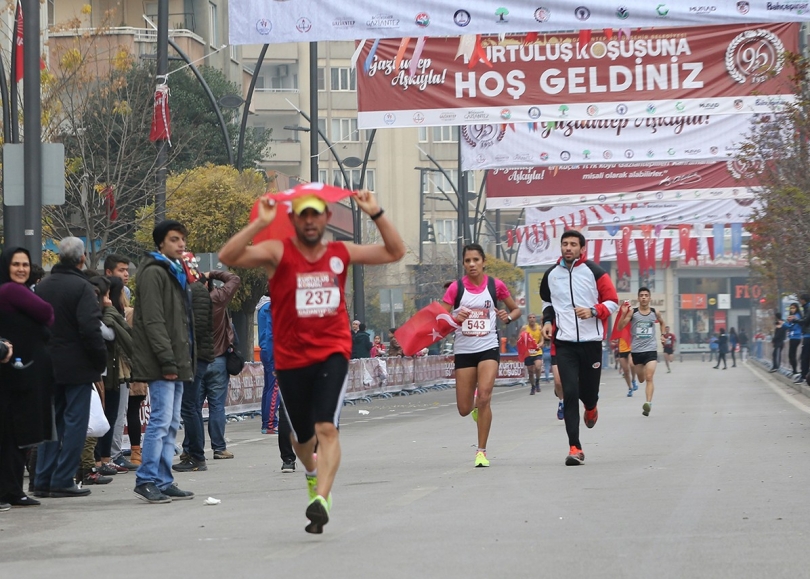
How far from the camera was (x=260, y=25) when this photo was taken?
18.5m

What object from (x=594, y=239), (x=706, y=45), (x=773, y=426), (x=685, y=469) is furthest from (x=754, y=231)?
(x=685, y=469)

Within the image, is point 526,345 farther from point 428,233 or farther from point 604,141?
point 428,233

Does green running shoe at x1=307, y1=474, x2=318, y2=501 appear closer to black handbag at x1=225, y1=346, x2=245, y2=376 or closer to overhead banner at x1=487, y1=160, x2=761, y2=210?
black handbag at x1=225, y1=346, x2=245, y2=376

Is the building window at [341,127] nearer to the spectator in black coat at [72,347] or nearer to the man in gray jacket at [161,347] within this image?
the spectator in black coat at [72,347]

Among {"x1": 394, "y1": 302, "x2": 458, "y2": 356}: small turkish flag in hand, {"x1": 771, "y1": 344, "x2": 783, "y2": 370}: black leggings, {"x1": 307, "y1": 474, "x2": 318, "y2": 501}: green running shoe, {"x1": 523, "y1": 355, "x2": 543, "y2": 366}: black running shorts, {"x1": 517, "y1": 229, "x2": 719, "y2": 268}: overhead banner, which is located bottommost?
{"x1": 771, "y1": 344, "x2": 783, "y2": 370}: black leggings

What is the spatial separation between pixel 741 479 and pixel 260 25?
9.39 m

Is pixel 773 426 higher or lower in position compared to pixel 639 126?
lower

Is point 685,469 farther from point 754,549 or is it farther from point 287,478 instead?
point 754,549

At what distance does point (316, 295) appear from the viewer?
329 inches

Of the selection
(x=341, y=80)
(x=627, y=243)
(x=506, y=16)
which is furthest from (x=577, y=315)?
(x=341, y=80)

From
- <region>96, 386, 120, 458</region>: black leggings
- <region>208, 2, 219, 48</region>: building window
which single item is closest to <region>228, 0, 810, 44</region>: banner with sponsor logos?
<region>96, 386, 120, 458</region>: black leggings

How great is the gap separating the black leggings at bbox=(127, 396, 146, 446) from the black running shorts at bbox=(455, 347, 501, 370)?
3.19m

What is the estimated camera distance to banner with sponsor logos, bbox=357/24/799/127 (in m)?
22.5

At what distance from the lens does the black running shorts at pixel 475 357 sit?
12.9 meters
